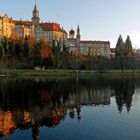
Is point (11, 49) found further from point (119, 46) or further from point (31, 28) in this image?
point (119, 46)

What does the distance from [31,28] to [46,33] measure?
1010 cm

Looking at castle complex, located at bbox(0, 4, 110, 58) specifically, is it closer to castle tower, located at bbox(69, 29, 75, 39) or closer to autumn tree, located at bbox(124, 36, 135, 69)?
castle tower, located at bbox(69, 29, 75, 39)

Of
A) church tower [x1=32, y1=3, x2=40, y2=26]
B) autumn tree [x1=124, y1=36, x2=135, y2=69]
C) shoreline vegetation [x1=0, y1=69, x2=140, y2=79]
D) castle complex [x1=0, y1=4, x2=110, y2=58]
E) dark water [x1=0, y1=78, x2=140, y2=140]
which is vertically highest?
church tower [x1=32, y1=3, x2=40, y2=26]

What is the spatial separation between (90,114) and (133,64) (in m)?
100

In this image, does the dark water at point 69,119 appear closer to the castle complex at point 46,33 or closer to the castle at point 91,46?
the castle complex at point 46,33

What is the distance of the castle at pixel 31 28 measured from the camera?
454 ft

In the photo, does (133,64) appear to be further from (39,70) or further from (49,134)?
(49,134)

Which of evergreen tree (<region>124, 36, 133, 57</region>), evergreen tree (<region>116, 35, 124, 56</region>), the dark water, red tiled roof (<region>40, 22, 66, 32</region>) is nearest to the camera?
the dark water

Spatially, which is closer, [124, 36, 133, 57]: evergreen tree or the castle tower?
[124, 36, 133, 57]: evergreen tree

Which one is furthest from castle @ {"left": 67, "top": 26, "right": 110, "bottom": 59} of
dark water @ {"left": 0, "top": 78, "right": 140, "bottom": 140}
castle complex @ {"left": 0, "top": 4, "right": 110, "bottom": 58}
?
dark water @ {"left": 0, "top": 78, "right": 140, "bottom": 140}

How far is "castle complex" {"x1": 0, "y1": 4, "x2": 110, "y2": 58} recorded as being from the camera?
459ft

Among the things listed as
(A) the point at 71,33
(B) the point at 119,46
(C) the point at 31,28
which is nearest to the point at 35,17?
(C) the point at 31,28

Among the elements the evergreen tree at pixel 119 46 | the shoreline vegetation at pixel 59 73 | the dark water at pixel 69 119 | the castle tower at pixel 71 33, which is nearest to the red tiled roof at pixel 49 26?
the castle tower at pixel 71 33

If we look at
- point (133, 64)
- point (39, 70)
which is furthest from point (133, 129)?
point (133, 64)
